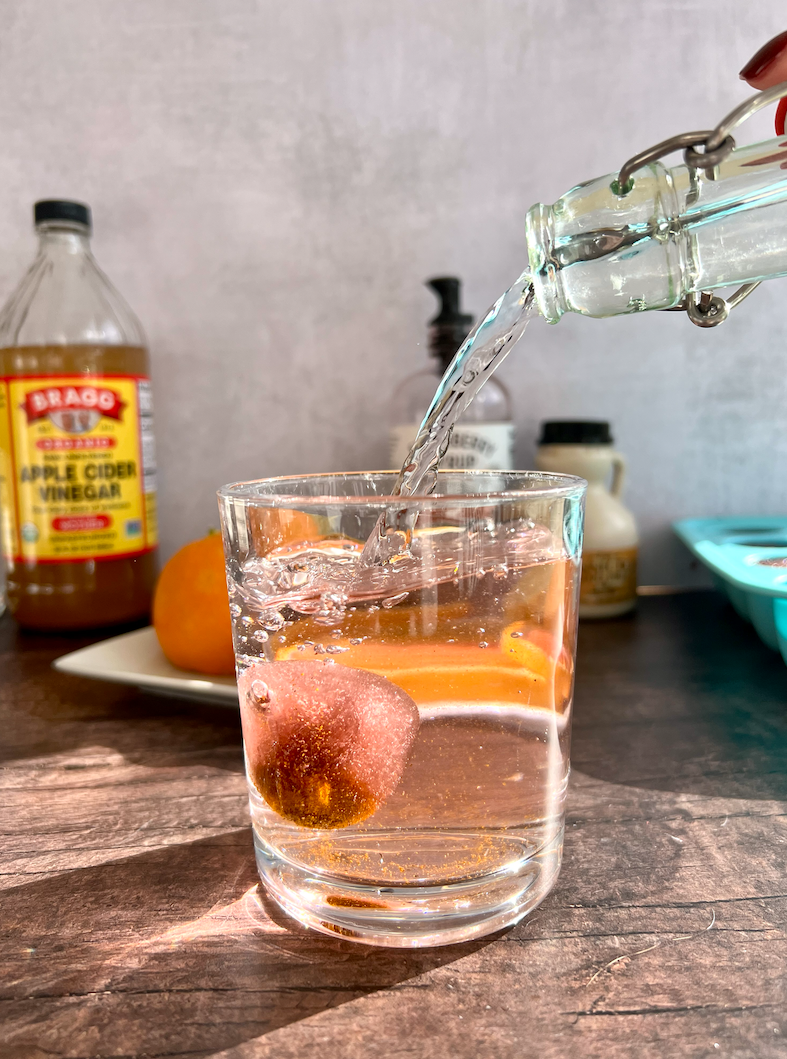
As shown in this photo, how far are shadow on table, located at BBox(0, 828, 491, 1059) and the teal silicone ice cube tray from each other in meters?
0.37

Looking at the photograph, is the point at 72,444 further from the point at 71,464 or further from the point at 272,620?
the point at 272,620

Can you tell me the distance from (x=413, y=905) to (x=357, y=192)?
792 millimetres

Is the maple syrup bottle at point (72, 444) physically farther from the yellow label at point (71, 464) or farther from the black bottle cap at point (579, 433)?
the black bottle cap at point (579, 433)

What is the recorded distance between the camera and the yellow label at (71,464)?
2.42 ft

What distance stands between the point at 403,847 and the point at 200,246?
2.56 ft

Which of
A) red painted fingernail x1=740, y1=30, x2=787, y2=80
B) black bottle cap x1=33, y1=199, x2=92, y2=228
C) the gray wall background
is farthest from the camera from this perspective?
the gray wall background

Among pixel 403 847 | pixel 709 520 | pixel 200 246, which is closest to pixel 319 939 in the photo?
pixel 403 847

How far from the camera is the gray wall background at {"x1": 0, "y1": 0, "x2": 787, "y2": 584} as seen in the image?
0.84 metres

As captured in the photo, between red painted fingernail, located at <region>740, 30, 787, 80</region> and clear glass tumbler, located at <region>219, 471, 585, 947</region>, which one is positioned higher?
red painted fingernail, located at <region>740, 30, 787, 80</region>

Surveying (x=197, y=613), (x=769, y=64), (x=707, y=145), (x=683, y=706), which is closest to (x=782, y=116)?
(x=769, y=64)

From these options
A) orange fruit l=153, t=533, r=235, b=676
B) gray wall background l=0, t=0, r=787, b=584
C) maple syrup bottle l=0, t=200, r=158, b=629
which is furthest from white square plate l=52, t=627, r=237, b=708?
gray wall background l=0, t=0, r=787, b=584

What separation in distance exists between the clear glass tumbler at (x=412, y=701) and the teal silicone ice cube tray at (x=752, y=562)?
0.31 metres

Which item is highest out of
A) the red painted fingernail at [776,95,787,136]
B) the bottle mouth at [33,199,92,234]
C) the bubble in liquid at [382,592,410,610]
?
the bottle mouth at [33,199,92,234]

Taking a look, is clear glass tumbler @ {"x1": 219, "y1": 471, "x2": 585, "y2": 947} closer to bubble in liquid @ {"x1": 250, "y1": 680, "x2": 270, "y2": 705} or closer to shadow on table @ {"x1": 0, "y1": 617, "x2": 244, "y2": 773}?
bubble in liquid @ {"x1": 250, "y1": 680, "x2": 270, "y2": 705}
